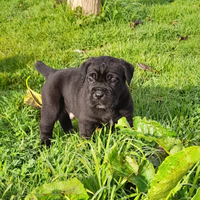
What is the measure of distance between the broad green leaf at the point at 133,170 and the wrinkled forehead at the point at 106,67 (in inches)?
47.8

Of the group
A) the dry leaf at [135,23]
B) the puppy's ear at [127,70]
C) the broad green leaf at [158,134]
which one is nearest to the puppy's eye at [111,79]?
the puppy's ear at [127,70]

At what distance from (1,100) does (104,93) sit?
7.26ft

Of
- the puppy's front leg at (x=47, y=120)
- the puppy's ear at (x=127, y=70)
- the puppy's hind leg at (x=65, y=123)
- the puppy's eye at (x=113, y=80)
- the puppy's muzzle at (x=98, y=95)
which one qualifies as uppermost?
the puppy's ear at (x=127, y=70)

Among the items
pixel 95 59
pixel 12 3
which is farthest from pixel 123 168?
pixel 12 3

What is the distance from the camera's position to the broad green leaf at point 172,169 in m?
1.46

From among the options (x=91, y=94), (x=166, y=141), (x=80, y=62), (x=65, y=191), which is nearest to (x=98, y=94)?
(x=91, y=94)

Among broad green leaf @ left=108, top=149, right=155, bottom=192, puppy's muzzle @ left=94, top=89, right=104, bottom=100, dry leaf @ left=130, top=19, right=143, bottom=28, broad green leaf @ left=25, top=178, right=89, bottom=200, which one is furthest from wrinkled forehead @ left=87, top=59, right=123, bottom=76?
dry leaf @ left=130, top=19, right=143, bottom=28

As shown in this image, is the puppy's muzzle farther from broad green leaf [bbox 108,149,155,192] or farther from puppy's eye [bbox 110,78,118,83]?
broad green leaf [bbox 108,149,155,192]

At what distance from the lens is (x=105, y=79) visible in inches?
113

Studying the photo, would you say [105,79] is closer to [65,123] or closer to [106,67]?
[106,67]

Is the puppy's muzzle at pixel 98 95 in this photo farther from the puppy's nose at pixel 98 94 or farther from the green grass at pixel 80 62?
the green grass at pixel 80 62

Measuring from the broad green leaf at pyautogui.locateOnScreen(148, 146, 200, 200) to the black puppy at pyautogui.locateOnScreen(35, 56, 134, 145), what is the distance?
1.22 metres

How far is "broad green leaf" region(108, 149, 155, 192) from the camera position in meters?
1.80

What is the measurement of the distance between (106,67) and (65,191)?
159 cm
